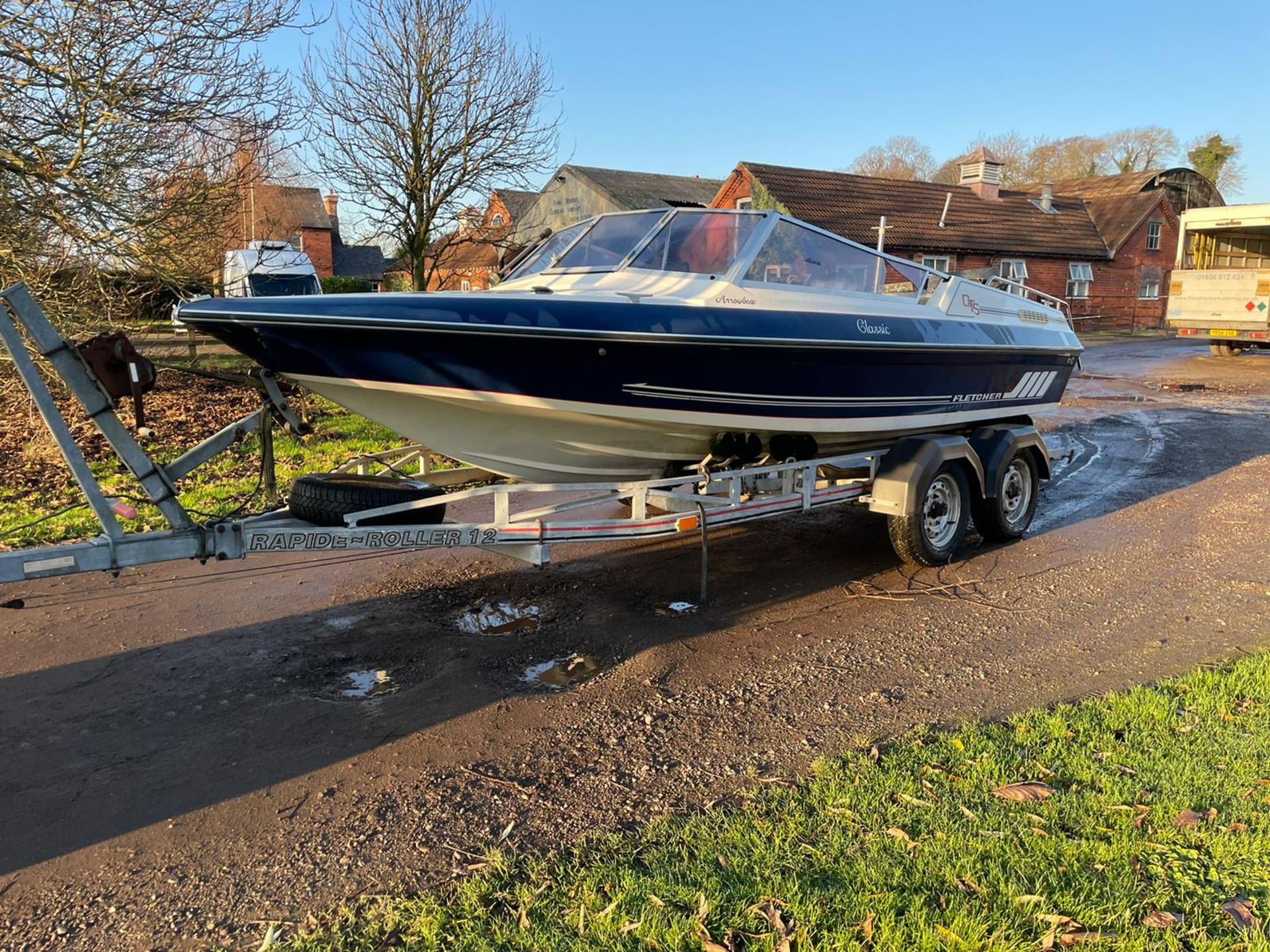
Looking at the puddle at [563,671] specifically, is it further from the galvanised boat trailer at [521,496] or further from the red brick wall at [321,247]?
the red brick wall at [321,247]

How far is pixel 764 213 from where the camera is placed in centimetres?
547

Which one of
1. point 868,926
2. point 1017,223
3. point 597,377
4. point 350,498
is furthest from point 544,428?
point 1017,223

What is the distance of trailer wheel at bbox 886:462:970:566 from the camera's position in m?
5.95

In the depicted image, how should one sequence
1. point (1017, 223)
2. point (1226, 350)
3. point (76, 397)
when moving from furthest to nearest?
point (1017, 223)
point (1226, 350)
point (76, 397)

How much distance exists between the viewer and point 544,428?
470 centimetres

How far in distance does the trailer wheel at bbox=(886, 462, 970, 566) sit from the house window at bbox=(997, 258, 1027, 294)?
25012 millimetres

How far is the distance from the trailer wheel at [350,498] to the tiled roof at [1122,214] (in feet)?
114

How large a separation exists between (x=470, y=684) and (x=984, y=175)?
32.2m

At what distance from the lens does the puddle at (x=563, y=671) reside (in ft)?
14.2

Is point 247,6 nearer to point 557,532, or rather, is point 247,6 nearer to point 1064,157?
point 557,532

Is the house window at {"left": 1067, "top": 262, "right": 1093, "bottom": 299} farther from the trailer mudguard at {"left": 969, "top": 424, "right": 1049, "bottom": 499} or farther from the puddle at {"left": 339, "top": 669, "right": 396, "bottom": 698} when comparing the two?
the puddle at {"left": 339, "top": 669, "right": 396, "bottom": 698}

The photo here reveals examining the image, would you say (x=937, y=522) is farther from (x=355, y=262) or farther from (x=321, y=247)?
(x=355, y=262)

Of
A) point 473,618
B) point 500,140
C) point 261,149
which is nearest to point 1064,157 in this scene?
point 500,140

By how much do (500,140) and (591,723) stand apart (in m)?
12.1
